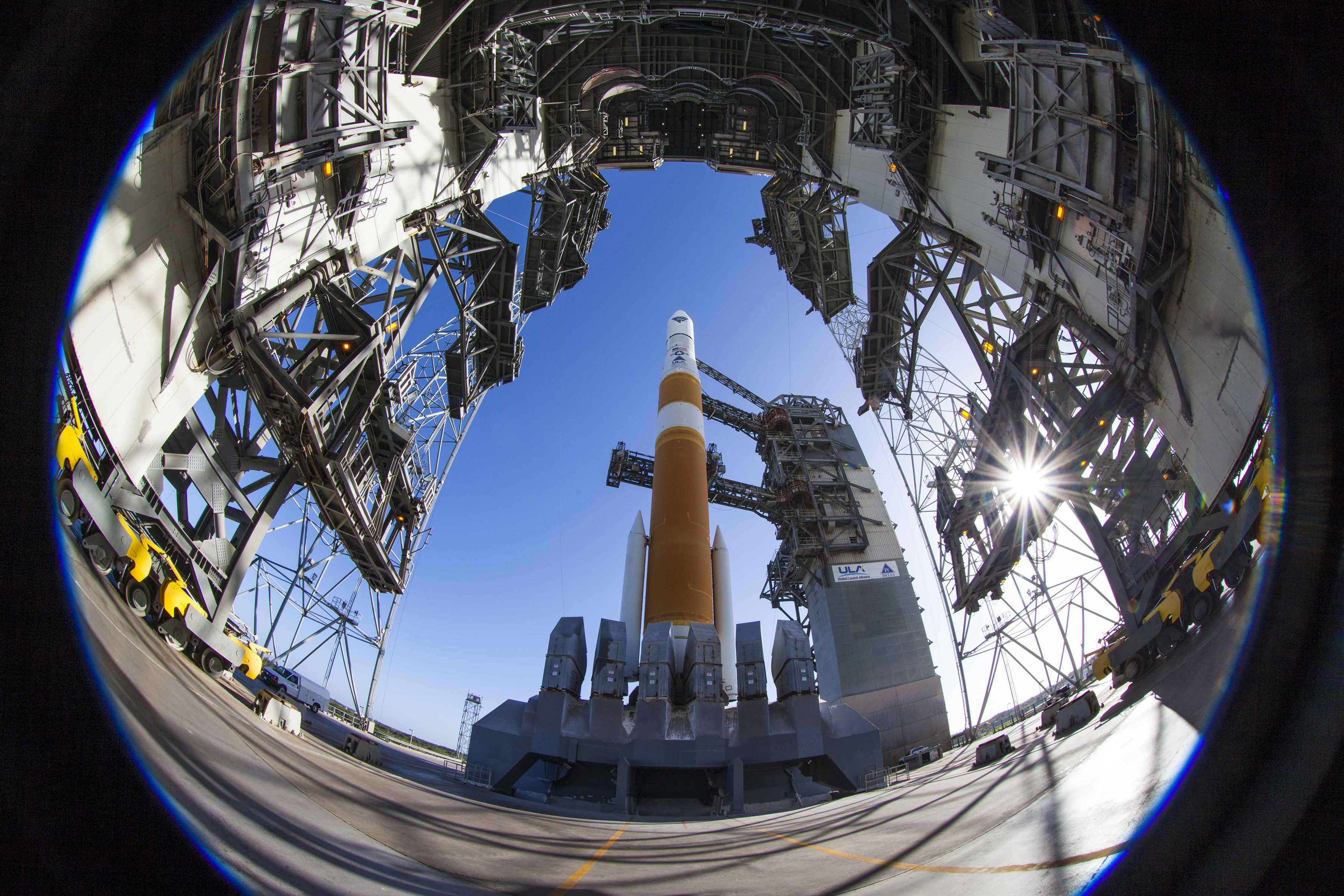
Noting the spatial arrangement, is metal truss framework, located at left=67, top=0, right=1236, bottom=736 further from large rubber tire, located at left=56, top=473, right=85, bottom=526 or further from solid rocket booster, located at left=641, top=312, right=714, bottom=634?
solid rocket booster, located at left=641, top=312, right=714, bottom=634

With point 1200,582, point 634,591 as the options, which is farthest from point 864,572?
point 1200,582

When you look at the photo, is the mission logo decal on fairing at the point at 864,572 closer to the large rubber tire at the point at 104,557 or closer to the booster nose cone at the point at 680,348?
the booster nose cone at the point at 680,348

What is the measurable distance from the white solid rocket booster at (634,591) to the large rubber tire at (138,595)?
35.3 ft

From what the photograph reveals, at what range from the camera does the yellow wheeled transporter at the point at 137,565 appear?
6188 mm

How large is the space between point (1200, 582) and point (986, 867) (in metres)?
6.33

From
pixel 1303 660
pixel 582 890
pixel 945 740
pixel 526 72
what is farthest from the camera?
pixel 945 740

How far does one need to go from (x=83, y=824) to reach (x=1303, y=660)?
12.0ft

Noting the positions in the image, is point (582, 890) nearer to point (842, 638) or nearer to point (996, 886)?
point (996, 886)

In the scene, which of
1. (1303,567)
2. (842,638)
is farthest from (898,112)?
(842,638)

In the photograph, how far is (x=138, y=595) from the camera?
294 inches

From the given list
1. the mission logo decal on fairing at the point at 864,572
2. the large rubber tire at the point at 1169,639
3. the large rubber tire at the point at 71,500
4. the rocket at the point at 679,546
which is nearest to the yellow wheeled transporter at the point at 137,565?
the large rubber tire at the point at 71,500

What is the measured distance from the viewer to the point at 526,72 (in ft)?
47.9

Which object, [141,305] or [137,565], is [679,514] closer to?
[137,565]

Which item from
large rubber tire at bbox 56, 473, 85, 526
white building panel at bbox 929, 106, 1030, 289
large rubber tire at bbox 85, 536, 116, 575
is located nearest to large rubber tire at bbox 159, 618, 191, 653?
large rubber tire at bbox 85, 536, 116, 575
